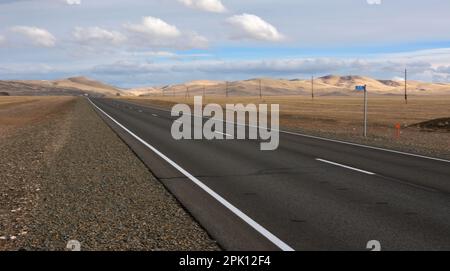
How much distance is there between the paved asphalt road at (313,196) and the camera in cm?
673

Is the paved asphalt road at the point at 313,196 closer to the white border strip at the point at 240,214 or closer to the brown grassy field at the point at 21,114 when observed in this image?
the white border strip at the point at 240,214

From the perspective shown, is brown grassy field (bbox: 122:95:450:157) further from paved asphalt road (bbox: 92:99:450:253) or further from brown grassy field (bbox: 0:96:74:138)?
brown grassy field (bbox: 0:96:74:138)

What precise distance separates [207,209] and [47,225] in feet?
8.09

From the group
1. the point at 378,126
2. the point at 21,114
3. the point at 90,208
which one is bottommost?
the point at 378,126

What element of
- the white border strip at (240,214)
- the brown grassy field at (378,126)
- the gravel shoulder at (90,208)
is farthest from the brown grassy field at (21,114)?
the white border strip at (240,214)

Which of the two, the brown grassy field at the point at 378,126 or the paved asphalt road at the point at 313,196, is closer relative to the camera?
the paved asphalt road at the point at 313,196

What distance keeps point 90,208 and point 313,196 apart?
3.87 meters

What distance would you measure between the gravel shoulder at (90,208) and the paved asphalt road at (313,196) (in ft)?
1.38

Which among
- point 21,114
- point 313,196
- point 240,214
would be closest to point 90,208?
point 240,214

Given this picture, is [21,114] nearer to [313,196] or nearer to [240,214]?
[313,196]

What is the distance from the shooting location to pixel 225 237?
22.3ft

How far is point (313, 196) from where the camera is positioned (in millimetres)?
9352

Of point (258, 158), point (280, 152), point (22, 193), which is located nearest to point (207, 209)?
point (22, 193)
